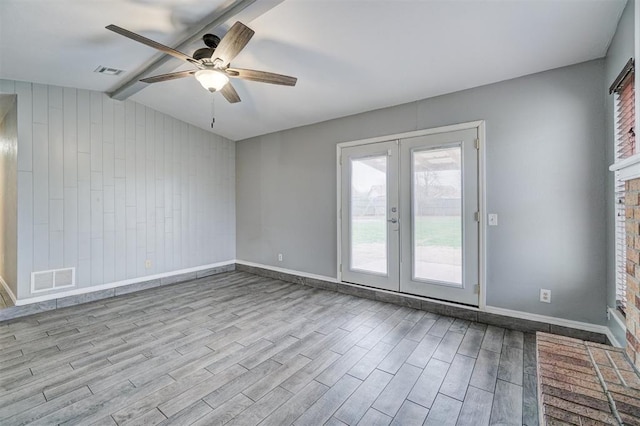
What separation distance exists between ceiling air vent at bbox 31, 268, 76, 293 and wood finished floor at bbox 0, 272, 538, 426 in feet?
1.27

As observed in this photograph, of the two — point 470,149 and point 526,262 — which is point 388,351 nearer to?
point 526,262

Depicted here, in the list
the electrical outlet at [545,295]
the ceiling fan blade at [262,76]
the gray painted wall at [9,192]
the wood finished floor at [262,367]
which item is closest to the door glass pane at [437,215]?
the wood finished floor at [262,367]

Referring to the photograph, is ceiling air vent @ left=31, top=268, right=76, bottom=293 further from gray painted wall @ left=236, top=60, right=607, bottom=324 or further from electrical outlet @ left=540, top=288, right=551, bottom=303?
electrical outlet @ left=540, top=288, right=551, bottom=303

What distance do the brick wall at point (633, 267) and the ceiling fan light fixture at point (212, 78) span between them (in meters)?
2.88

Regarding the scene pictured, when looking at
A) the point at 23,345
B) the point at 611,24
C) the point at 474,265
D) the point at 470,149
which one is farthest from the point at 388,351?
the point at 23,345

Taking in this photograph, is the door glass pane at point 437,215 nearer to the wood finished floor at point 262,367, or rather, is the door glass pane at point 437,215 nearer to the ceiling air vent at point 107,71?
the wood finished floor at point 262,367

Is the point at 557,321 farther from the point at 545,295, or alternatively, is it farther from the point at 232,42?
the point at 232,42

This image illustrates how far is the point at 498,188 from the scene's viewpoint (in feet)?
9.78

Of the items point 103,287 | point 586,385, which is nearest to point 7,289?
point 103,287

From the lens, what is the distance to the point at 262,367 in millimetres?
2240

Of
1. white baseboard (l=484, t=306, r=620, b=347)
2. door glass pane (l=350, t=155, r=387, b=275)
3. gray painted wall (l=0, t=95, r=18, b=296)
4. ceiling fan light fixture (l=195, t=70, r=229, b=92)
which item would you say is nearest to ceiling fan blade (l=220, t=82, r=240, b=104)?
ceiling fan light fixture (l=195, t=70, r=229, b=92)

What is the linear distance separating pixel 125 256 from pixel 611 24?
19.1 ft

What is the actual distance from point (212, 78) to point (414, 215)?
104 inches

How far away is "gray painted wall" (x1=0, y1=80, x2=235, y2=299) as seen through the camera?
3463mm
